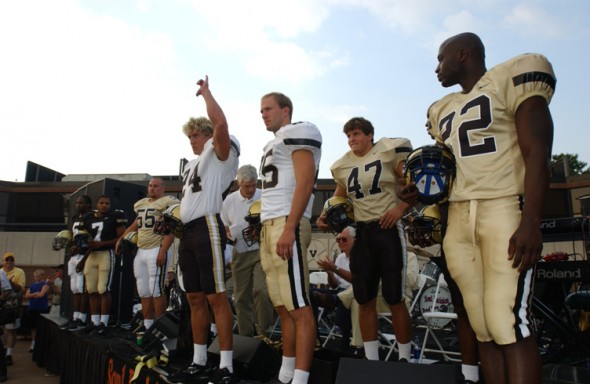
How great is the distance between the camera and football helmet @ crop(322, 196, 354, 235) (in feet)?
12.8

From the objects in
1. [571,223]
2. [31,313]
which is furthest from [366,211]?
[31,313]

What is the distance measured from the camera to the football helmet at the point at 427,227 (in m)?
2.98

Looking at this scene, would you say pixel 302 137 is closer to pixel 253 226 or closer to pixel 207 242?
pixel 207 242

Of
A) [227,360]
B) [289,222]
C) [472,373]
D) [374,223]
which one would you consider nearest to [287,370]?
[227,360]

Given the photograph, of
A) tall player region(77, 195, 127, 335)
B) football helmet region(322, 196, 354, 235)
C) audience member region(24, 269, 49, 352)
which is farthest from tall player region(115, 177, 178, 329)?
audience member region(24, 269, 49, 352)

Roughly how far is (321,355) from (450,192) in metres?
1.87

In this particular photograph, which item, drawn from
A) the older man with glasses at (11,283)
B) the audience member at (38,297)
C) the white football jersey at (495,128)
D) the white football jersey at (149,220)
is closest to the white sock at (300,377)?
the white football jersey at (495,128)

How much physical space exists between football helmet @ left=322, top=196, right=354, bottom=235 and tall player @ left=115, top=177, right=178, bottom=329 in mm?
2711

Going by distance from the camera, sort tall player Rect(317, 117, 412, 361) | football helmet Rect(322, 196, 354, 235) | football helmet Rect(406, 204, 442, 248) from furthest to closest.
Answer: football helmet Rect(322, 196, 354, 235) → tall player Rect(317, 117, 412, 361) → football helmet Rect(406, 204, 442, 248)

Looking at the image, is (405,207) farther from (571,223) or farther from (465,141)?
(571,223)

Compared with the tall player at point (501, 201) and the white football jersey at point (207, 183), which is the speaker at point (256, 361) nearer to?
the white football jersey at point (207, 183)

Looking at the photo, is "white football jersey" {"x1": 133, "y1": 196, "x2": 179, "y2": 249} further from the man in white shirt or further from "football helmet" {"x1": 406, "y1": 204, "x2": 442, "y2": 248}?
"football helmet" {"x1": 406, "y1": 204, "x2": 442, "y2": 248}

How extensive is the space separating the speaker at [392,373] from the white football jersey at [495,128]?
89 centimetres

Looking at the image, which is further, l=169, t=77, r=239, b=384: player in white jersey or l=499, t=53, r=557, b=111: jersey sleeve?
l=169, t=77, r=239, b=384: player in white jersey
